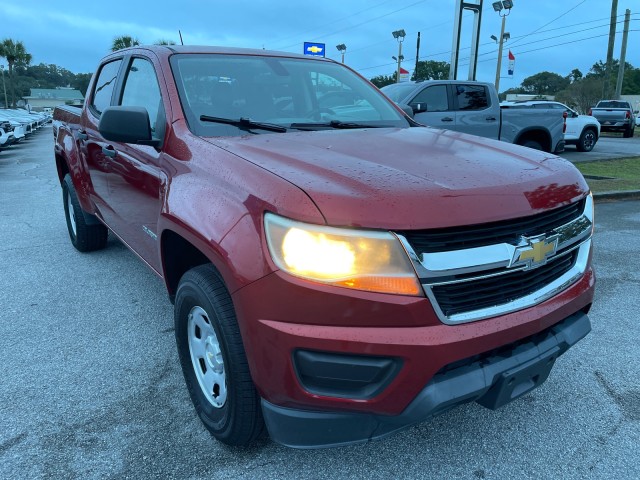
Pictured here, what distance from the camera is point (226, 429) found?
7.19 feet

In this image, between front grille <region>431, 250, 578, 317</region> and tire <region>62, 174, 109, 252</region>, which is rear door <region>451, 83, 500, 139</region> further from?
front grille <region>431, 250, 578, 317</region>

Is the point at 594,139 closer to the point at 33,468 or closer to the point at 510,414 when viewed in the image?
the point at 510,414

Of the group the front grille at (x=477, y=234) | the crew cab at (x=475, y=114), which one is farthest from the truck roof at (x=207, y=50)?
the crew cab at (x=475, y=114)

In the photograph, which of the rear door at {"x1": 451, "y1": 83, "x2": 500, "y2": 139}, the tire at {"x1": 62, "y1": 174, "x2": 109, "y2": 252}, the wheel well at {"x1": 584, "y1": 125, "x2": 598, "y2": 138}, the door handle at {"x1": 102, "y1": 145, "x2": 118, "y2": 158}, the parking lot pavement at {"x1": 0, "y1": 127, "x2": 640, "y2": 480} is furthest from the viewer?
the wheel well at {"x1": 584, "y1": 125, "x2": 598, "y2": 138}

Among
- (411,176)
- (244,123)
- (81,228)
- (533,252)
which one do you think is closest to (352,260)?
(411,176)

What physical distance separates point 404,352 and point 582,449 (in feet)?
4.10

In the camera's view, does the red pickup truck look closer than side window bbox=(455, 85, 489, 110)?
Yes

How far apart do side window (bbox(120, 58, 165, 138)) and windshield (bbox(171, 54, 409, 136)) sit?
0.59ft

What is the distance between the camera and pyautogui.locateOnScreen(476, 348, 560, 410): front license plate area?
1.90 meters

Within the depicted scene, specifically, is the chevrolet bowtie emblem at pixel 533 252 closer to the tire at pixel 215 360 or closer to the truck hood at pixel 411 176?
the truck hood at pixel 411 176

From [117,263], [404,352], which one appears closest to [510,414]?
[404,352]

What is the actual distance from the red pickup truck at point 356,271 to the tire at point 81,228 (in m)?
2.67

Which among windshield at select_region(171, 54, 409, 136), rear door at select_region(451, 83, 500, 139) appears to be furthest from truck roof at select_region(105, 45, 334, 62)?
rear door at select_region(451, 83, 500, 139)

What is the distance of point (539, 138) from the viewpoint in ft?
34.9
